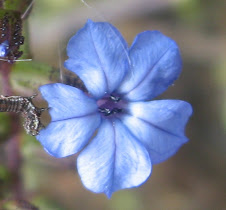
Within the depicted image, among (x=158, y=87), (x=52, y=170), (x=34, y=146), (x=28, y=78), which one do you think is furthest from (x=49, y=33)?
(x=158, y=87)

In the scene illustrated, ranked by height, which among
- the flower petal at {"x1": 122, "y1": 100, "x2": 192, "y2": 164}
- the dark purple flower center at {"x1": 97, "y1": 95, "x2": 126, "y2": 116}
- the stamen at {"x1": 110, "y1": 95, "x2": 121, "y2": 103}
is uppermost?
the stamen at {"x1": 110, "y1": 95, "x2": 121, "y2": 103}

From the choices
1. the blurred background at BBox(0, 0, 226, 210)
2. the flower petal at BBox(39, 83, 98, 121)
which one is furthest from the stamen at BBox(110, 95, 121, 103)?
the blurred background at BBox(0, 0, 226, 210)

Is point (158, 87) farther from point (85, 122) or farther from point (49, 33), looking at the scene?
point (49, 33)

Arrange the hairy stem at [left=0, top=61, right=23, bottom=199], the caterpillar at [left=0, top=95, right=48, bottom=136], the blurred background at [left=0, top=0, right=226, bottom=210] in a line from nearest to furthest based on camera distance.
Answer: the caterpillar at [left=0, top=95, right=48, bottom=136] → the hairy stem at [left=0, top=61, right=23, bottom=199] → the blurred background at [left=0, top=0, right=226, bottom=210]

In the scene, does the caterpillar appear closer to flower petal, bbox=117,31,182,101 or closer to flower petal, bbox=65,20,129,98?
flower petal, bbox=65,20,129,98

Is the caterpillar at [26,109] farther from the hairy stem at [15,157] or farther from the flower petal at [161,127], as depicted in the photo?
the hairy stem at [15,157]
